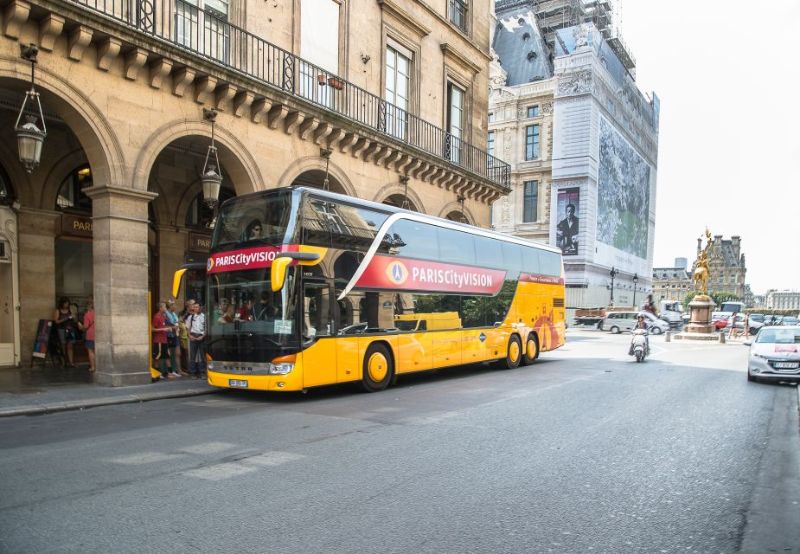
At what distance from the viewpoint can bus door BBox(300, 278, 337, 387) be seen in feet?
35.2

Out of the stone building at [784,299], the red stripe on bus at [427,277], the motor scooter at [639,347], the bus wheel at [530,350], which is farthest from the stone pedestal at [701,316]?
the stone building at [784,299]

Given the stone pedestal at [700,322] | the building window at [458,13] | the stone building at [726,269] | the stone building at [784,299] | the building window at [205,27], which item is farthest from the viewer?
the stone building at [784,299]

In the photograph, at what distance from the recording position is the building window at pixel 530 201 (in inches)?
2475

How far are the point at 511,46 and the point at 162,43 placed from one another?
6242cm

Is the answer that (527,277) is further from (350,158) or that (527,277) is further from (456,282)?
(350,158)

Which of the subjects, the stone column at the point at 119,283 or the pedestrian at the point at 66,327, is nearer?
the stone column at the point at 119,283

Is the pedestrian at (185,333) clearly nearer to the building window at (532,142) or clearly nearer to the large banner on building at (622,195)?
the large banner on building at (622,195)

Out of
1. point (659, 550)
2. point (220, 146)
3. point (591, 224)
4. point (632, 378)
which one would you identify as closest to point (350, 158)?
point (220, 146)

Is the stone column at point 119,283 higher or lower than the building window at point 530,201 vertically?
lower

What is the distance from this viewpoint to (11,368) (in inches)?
537

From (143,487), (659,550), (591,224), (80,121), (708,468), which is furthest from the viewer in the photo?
(591,224)

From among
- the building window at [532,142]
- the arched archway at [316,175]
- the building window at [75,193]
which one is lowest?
the building window at [75,193]

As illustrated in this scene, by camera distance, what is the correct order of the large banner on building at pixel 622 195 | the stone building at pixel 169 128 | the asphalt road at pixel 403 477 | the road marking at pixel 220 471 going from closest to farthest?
the asphalt road at pixel 403 477 → the road marking at pixel 220 471 → the stone building at pixel 169 128 → the large banner on building at pixel 622 195

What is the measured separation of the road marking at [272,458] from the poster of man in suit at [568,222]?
52.4 metres
